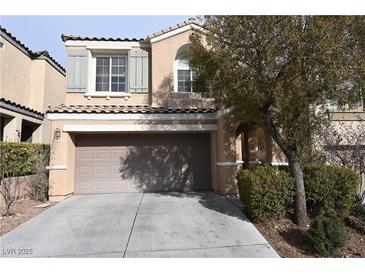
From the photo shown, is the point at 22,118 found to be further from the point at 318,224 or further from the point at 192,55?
the point at 318,224

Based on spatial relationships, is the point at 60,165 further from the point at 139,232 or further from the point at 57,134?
the point at 139,232

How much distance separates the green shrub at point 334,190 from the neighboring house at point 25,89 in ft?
38.0

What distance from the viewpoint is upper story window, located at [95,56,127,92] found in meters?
11.6

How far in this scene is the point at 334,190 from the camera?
638 cm

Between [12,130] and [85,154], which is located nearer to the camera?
[85,154]

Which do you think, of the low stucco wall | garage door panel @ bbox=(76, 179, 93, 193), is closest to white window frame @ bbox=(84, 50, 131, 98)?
garage door panel @ bbox=(76, 179, 93, 193)

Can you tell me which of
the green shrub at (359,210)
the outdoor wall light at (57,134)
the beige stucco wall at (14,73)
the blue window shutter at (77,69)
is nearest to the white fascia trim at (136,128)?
the outdoor wall light at (57,134)

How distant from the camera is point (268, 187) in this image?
6.21 m

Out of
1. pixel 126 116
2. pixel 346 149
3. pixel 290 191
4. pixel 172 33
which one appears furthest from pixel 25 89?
pixel 346 149

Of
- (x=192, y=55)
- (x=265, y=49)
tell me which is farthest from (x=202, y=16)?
(x=265, y=49)

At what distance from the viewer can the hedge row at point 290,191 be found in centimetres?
619

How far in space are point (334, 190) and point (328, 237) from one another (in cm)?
175

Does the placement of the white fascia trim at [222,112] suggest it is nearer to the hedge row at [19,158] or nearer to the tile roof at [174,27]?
the tile roof at [174,27]

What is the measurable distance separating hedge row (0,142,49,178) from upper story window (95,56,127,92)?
3.88 meters
